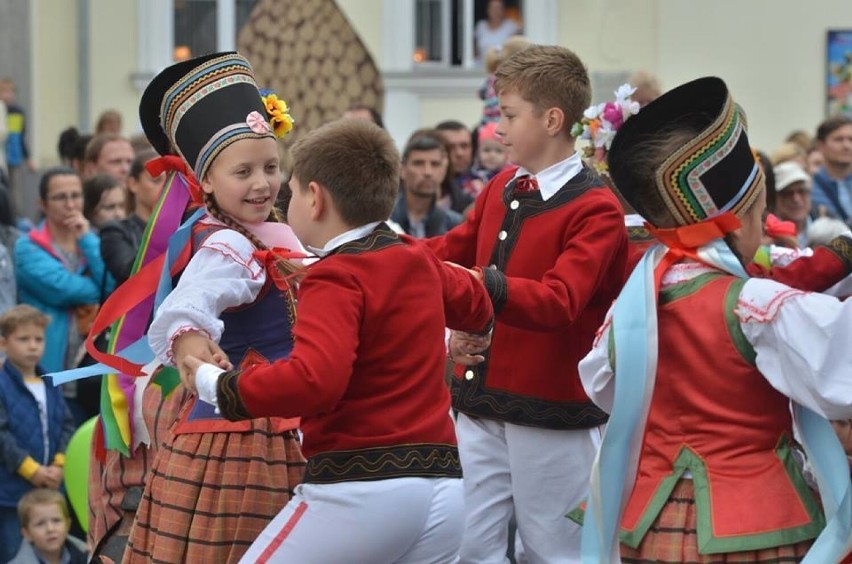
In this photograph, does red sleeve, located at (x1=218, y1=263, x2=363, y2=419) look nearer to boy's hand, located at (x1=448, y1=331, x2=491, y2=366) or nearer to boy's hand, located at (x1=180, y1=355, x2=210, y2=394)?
boy's hand, located at (x1=180, y1=355, x2=210, y2=394)

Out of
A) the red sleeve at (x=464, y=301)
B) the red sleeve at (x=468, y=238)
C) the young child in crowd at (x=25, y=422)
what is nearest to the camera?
the red sleeve at (x=464, y=301)

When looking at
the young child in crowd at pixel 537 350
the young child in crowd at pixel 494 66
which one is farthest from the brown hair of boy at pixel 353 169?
the young child in crowd at pixel 494 66

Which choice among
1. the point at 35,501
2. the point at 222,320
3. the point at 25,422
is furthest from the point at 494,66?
the point at 222,320

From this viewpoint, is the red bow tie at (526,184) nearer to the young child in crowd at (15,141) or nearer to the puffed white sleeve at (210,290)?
the puffed white sleeve at (210,290)

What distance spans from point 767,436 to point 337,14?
10.2m

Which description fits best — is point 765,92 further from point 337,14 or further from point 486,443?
point 486,443

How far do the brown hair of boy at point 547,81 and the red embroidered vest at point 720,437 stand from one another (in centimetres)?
118

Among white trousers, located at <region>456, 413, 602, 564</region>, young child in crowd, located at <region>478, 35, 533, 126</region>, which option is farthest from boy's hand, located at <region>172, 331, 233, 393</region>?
young child in crowd, located at <region>478, 35, 533, 126</region>

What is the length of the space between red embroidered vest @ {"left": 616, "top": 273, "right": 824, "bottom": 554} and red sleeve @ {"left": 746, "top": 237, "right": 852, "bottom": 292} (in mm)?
390

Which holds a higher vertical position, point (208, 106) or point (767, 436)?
point (208, 106)

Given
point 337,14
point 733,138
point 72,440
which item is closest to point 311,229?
point 733,138

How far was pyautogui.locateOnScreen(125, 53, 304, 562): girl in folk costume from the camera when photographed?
4.40 m

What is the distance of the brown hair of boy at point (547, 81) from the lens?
511 centimetres

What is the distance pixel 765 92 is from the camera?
17.5 meters
